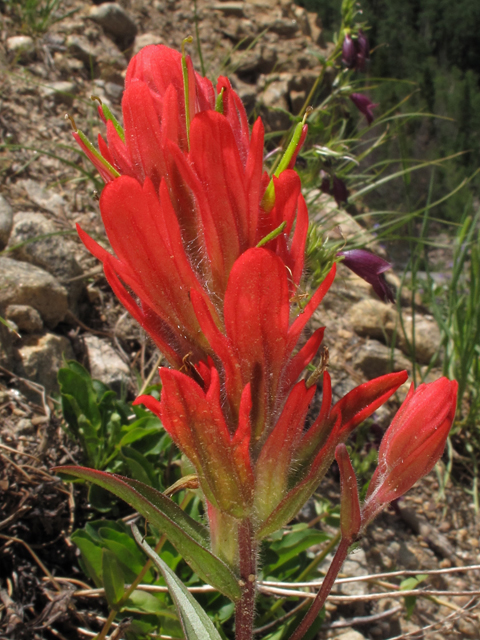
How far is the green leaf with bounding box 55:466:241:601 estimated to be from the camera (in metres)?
0.83

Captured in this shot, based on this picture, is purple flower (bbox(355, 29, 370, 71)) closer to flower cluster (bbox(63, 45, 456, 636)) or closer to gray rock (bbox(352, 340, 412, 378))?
gray rock (bbox(352, 340, 412, 378))

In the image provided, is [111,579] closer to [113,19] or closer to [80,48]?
[80,48]

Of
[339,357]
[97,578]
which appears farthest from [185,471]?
[339,357]

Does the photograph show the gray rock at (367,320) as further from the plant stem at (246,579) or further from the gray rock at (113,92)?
the plant stem at (246,579)

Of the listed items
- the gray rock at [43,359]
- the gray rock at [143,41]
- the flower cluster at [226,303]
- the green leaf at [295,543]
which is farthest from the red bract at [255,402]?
the gray rock at [143,41]

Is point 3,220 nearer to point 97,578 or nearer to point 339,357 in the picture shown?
point 97,578

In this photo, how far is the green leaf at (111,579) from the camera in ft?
3.97

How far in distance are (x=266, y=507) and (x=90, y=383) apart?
3.52ft

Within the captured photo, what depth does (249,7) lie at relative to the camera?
15.4ft

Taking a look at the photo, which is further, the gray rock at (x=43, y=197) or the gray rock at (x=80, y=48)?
the gray rock at (x=80, y=48)

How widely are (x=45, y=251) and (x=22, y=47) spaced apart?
1745 millimetres

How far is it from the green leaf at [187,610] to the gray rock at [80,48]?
3545mm

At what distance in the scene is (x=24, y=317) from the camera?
1.98 metres

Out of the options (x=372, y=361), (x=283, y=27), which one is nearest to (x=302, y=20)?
(x=283, y=27)
